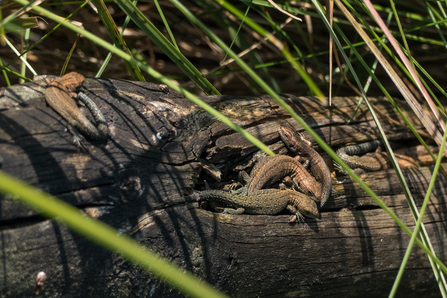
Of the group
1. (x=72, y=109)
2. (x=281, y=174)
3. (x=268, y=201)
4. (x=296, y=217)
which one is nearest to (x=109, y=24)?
(x=72, y=109)

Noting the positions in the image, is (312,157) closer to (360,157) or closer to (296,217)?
(360,157)

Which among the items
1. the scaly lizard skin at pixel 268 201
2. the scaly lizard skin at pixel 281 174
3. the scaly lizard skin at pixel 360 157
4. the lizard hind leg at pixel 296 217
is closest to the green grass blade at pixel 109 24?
the scaly lizard skin at pixel 268 201

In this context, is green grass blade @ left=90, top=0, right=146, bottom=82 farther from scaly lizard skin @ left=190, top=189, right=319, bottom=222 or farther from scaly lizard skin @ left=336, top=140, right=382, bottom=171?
scaly lizard skin @ left=336, top=140, right=382, bottom=171

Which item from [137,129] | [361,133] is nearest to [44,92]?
[137,129]

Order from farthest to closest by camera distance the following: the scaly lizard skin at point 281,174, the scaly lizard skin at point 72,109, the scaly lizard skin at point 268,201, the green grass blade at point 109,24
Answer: the scaly lizard skin at point 281,174, the scaly lizard skin at point 268,201, the green grass blade at point 109,24, the scaly lizard skin at point 72,109

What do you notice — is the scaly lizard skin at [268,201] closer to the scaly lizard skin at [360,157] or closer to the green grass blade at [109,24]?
the scaly lizard skin at [360,157]

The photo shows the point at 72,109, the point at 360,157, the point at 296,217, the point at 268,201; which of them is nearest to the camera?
the point at 72,109

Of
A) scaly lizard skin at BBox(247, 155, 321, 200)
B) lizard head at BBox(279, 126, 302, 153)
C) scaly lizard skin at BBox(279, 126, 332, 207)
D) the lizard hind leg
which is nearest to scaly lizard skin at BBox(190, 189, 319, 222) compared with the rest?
the lizard hind leg
